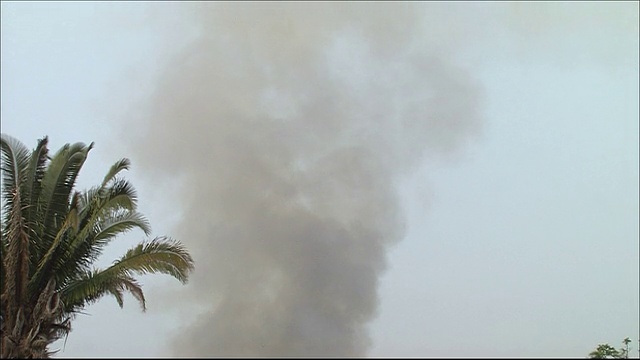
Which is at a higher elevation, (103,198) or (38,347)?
(103,198)

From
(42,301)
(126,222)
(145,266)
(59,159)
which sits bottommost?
(42,301)

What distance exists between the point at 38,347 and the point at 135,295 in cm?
247

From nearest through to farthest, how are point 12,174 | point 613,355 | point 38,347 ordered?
point 38,347 < point 12,174 < point 613,355

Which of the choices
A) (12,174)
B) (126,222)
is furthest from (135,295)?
(12,174)

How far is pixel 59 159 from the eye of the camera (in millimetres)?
17672

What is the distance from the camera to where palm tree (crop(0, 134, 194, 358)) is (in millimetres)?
16688

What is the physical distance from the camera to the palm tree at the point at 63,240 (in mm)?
16688

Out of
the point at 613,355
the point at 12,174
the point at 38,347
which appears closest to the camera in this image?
the point at 38,347

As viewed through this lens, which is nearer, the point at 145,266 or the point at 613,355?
the point at 145,266

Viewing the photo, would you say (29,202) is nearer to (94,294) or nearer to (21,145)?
(21,145)

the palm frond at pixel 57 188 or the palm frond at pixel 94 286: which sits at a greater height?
the palm frond at pixel 57 188

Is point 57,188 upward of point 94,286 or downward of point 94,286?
upward

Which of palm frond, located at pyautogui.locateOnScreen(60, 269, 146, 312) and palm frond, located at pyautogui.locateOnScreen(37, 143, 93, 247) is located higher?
palm frond, located at pyautogui.locateOnScreen(37, 143, 93, 247)

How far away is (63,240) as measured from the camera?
1730 cm
